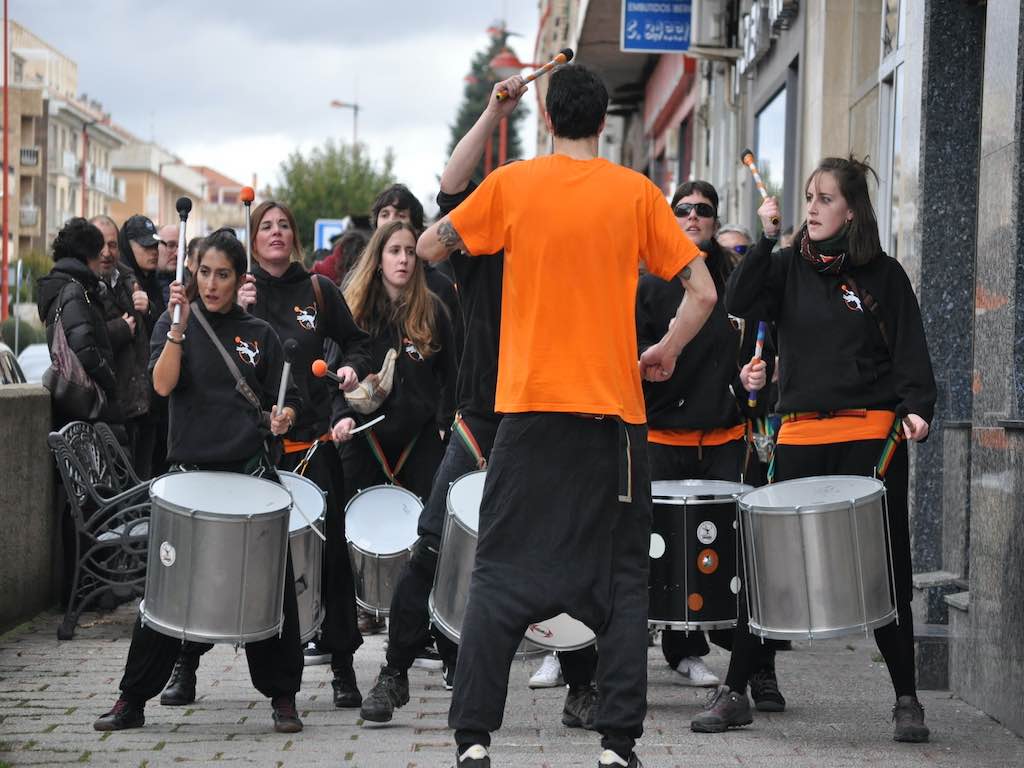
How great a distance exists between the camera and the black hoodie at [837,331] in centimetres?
618

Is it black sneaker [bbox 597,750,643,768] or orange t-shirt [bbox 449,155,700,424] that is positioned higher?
orange t-shirt [bbox 449,155,700,424]

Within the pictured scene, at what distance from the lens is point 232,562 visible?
5.81 meters

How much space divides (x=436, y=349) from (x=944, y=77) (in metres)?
2.81

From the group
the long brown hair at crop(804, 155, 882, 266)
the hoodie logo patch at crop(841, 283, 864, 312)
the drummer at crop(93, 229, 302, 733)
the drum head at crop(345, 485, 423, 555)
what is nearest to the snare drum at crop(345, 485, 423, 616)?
the drum head at crop(345, 485, 423, 555)

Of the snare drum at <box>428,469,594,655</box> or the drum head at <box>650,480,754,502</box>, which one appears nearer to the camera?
the snare drum at <box>428,469,594,655</box>

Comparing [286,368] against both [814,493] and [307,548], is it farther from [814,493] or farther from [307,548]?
[814,493]

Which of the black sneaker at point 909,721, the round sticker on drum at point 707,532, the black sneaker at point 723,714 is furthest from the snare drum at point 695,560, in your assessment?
the black sneaker at point 909,721

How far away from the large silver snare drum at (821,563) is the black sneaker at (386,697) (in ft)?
4.42

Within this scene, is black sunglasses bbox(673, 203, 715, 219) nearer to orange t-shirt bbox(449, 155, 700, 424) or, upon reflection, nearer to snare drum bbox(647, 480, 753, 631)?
snare drum bbox(647, 480, 753, 631)

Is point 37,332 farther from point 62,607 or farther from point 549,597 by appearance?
point 549,597

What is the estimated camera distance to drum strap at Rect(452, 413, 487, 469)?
20.0ft

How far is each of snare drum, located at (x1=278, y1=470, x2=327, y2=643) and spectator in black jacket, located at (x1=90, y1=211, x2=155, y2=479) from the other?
3.90 metres

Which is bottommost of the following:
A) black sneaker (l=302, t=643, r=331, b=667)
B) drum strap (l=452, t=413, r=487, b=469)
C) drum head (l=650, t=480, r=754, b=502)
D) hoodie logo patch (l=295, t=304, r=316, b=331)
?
black sneaker (l=302, t=643, r=331, b=667)

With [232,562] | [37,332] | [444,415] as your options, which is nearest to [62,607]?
[444,415]
